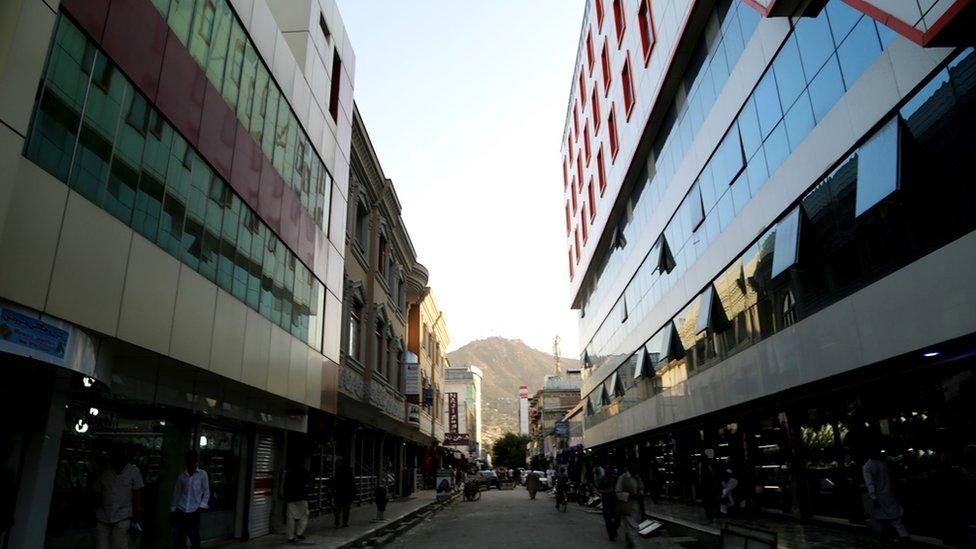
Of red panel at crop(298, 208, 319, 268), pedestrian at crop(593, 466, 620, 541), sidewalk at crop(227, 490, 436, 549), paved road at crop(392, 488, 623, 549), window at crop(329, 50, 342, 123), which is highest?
window at crop(329, 50, 342, 123)

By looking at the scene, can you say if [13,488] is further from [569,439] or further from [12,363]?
[569,439]

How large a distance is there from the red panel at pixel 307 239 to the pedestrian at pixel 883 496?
12929mm

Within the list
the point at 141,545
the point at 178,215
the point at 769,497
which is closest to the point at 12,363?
the point at 178,215

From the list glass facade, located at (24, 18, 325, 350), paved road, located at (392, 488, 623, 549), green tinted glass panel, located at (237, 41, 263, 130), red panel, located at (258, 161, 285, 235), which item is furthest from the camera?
paved road, located at (392, 488, 623, 549)

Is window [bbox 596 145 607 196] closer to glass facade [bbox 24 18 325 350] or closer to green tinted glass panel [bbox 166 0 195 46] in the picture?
glass facade [bbox 24 18 325 350]

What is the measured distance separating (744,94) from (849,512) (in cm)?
1027

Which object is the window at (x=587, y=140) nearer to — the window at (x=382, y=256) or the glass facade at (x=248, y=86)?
the window at (x=382, y=256)

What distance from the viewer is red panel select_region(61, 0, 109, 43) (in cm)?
706

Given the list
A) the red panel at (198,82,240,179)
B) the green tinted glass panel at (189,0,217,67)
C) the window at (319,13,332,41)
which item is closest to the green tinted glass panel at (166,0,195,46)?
the green tinted glass panel at (189,0,217,67)

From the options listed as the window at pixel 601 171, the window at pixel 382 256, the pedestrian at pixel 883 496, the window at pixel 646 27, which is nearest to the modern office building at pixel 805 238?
the window at pixel 646 27

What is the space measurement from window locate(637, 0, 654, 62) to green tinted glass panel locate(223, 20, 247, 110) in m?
15.7

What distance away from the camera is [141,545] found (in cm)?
1049

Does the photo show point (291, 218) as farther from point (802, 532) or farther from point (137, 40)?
point (802, 532)

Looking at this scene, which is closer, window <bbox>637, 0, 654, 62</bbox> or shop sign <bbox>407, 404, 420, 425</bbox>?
window <bbox>637, 0, 654, 62</bbox>
